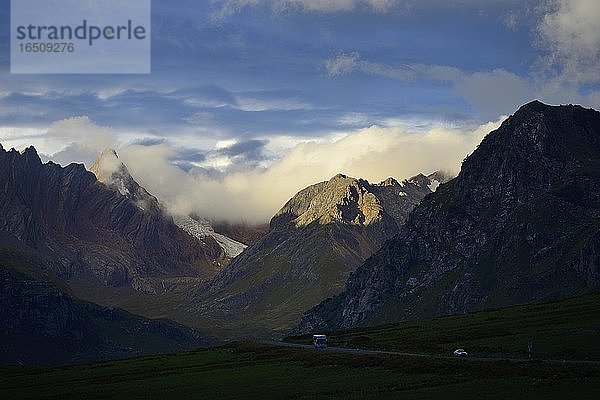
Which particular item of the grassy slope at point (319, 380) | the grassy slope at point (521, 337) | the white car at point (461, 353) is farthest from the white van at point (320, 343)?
the white car at point (461, 353)

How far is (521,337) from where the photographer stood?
5369 inches

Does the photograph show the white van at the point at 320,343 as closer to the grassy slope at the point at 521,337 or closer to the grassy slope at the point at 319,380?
the grassy slope at the point at 521,337

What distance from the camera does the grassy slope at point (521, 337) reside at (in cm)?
11719

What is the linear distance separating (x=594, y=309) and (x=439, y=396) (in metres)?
112

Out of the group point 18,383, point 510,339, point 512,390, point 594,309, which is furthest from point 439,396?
point 594,309

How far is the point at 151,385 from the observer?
112688 millimetres

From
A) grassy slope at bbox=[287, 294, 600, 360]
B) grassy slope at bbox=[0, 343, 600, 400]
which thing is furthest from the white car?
grassy slope at bbox=[0, 343, 600, 400]

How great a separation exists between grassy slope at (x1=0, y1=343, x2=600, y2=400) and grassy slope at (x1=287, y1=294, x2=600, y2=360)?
62.4ft

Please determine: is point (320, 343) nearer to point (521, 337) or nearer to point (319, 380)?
point (521, 337)

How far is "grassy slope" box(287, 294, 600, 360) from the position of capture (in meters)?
117

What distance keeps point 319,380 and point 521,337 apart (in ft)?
177

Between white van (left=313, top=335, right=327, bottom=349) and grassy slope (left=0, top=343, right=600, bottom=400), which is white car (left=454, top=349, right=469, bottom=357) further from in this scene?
white van (left=313, top=335, right=327, bottom=349)

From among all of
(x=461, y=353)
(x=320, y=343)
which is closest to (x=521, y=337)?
(x=461, y=353)

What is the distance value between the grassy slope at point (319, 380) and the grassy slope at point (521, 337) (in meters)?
19.0
